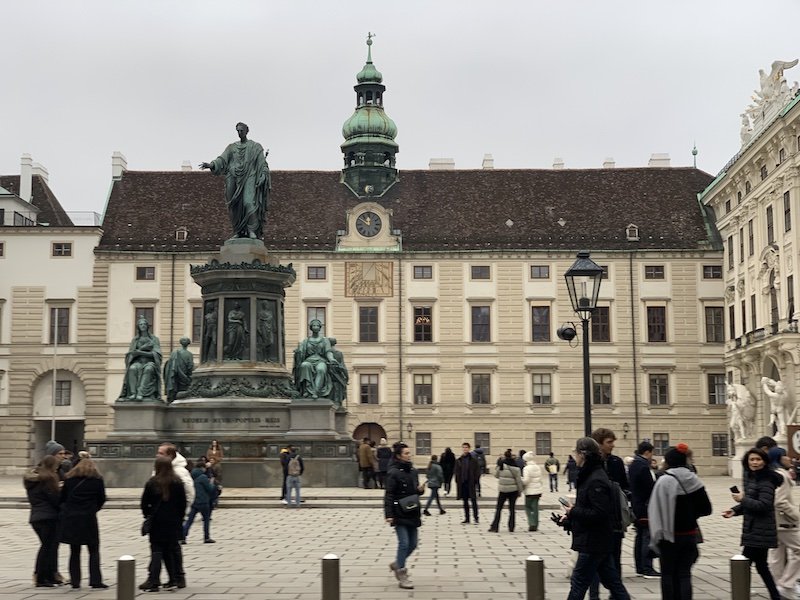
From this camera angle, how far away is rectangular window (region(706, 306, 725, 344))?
62.9m

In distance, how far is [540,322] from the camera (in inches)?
2498

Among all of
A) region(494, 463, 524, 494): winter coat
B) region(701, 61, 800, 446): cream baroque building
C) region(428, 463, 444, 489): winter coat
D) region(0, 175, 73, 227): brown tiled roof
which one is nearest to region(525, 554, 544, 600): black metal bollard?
region(494, 463, 524, 494): winter coat

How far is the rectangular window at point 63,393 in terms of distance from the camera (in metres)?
63.0

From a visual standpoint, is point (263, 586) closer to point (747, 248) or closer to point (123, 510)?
point (123, 510)

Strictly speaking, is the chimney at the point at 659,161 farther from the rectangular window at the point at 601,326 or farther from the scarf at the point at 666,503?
the scarf at the point at 666,503

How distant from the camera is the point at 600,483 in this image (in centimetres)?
1156

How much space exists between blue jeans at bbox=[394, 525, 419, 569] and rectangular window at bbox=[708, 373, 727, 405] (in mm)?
50166

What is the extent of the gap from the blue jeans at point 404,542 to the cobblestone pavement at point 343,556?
331mm

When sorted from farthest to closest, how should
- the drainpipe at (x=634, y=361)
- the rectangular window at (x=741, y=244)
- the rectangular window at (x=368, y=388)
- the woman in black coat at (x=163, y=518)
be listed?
1. the rectangular window at (x=368, y=388)
2. the drainpipe at (x=634, y=361)
3. the rectangular window at (x=741, y=244)
4. the woman in black coat at (x=163, y=518)

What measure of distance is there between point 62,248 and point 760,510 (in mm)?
55212

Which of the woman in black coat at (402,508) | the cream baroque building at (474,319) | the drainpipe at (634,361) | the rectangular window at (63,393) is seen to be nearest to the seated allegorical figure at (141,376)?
the woman in black coat at (402,508)

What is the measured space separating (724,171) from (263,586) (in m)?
49.8

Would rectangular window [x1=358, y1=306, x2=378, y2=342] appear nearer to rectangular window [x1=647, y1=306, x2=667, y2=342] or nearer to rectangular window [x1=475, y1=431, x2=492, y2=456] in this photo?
rectangular window [x1=475, y1=431, x2=492, y2=456]

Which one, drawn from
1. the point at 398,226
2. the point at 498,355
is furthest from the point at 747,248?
the point at 398,226
